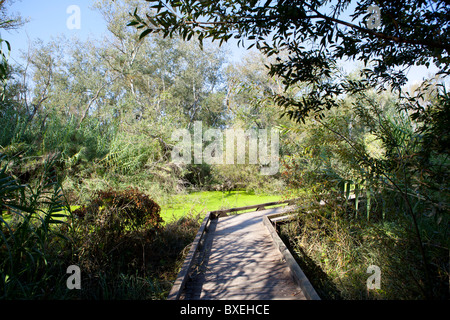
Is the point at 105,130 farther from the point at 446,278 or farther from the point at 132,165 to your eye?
the point at 446,278

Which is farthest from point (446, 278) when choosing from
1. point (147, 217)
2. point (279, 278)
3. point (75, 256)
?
point (75, 256)

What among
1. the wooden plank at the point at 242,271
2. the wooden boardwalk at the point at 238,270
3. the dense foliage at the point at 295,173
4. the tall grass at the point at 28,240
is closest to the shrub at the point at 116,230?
the dense foliage at the point at 295,173

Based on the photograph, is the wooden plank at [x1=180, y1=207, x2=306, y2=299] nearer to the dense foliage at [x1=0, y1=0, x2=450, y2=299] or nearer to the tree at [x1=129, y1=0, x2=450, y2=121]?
the dense foliage at [x1=0, y1=0, x2=450, y2=299]

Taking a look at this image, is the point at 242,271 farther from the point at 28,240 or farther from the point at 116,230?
the point at 28,240

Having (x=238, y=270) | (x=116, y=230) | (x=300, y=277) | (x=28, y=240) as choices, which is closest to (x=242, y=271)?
(x=238, y=270)

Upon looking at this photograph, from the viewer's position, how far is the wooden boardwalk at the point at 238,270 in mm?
2975

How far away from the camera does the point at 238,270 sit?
11.9 ft

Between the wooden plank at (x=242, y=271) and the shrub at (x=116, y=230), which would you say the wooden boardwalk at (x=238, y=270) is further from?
the shrub at (x=116, y=230)

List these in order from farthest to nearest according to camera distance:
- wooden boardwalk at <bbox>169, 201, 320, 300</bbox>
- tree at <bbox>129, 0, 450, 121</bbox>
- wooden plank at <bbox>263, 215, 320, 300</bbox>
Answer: wooden boardwalk at <bbox>169, 201, 320, 300</bbox>, wooden plank at <bbox>263, 215, 320, 300</bbox>, tree at <bbox>129, 0, 450, 121</bbox>

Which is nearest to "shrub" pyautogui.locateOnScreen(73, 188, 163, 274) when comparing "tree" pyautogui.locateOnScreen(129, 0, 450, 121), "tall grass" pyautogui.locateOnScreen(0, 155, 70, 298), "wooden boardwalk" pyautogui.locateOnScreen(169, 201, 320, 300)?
"tall grass" pyautogui.locateOnScreen(0, 155, 70, 298)

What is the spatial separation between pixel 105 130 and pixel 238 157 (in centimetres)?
561

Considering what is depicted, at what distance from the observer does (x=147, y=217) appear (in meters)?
4.57

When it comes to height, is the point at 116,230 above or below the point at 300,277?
above

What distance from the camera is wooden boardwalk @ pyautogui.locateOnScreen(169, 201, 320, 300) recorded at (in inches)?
117
